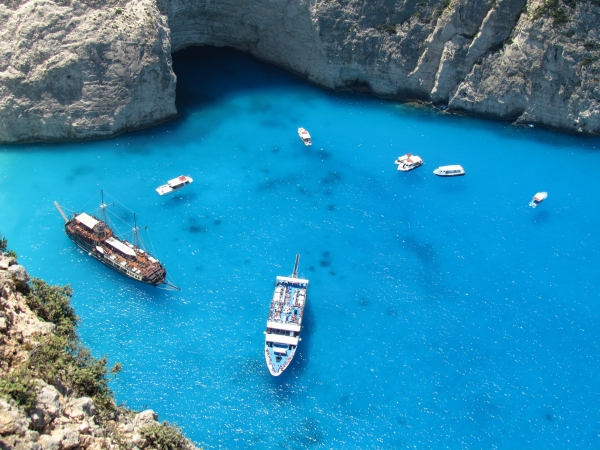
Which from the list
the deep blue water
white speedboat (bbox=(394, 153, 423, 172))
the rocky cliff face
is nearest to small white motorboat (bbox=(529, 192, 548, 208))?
the deep blue water

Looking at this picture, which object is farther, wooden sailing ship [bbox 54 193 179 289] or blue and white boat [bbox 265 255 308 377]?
wooden sailing ship [bbox 54 193 179 289]

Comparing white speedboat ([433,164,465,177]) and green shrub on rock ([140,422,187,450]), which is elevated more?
green shrub on rock ([140,422,187,450])

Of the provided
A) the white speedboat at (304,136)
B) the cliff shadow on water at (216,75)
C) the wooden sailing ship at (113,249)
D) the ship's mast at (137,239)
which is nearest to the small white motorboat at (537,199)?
the white speedboat at (304,136)

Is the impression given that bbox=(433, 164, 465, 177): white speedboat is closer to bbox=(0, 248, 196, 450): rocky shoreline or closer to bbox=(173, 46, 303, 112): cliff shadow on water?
bbox=(173, 46, 303, 112): cliff shadow on water

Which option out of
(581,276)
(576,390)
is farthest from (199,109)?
(576,390)

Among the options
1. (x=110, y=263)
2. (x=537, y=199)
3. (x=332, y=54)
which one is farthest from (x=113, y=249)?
(x=537, y=199)

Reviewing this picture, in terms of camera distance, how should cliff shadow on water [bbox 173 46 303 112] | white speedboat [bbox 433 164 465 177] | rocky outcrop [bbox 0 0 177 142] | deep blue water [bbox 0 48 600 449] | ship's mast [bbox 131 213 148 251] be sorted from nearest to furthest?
1. deep blue water [bbox 0 48 600 449]
2. ship's mast [bbox 131 213 148 251]
3. rocky outcrop [bbox 0 0 177 142]
4. white speedboat [bbox 433 164 465 177]
5. cliff shadow on water [bbox 173 46 303 112]

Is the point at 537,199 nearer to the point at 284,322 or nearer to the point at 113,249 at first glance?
the point at 284,322
